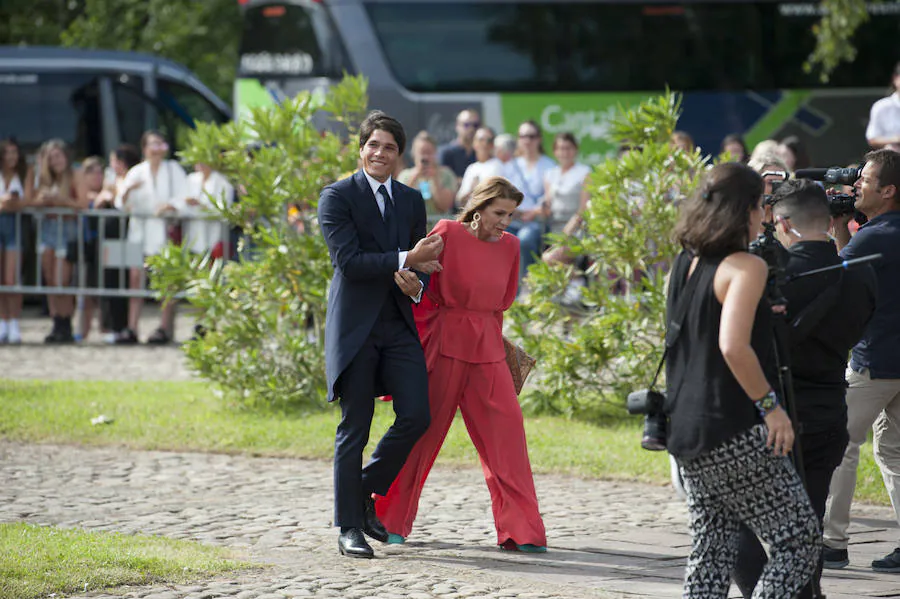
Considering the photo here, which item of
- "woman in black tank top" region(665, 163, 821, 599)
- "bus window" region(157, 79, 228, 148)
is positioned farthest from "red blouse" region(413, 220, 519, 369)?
Result: "bus window" region(157, 79, 228, 148)

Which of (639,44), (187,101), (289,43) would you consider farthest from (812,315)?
(187,101)

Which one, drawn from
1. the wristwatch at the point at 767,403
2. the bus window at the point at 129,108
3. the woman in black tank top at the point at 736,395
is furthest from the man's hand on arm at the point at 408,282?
the bus window at the point at 129,108

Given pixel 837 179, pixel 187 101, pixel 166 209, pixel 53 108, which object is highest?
pixel 187 101

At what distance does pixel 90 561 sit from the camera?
6.23 m

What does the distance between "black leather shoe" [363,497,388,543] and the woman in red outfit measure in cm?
3

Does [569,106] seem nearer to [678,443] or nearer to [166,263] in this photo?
[166,263]

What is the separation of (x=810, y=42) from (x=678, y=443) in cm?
1600

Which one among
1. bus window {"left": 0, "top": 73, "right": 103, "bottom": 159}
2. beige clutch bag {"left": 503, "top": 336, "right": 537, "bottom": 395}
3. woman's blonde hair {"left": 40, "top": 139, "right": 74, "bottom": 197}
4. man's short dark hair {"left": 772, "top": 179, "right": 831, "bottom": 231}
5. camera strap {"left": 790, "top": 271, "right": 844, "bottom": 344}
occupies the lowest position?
beige clutch bag {"left": 503, "top": 336, "right": 537, "bottom": 395}

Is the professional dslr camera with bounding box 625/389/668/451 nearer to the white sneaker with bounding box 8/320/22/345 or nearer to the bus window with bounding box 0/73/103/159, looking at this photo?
the white sneaker with bounding box 8/320/22/345

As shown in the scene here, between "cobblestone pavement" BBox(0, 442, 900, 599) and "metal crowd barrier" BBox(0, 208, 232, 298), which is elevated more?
"metal crowd barrier" BBox(0, 208, 232, 298)

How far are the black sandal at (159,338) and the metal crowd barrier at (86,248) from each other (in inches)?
19.8

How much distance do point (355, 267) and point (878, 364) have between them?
2404 millimetres

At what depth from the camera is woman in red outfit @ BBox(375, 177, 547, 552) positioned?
6.89 m

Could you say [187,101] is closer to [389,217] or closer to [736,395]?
[389,217]
